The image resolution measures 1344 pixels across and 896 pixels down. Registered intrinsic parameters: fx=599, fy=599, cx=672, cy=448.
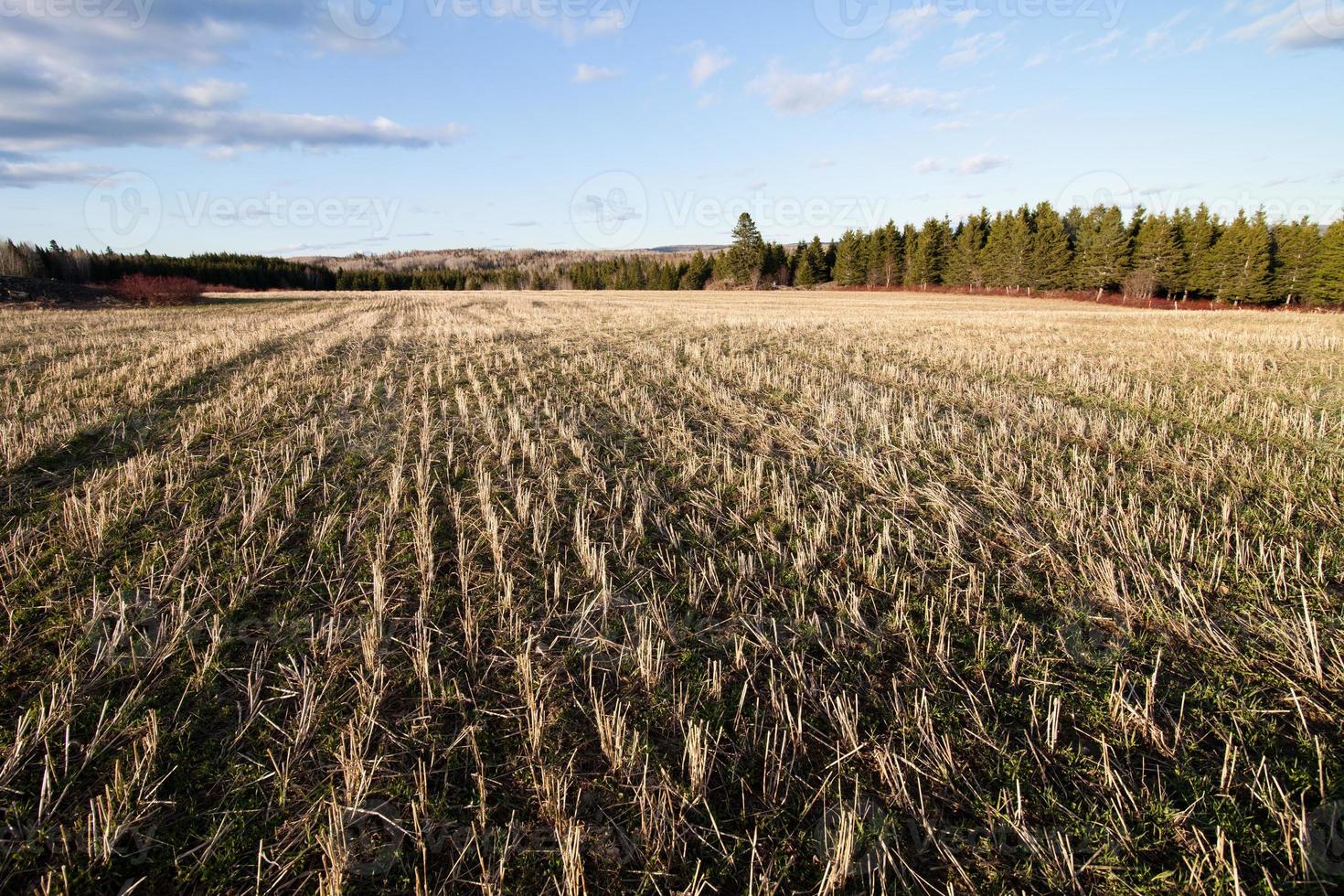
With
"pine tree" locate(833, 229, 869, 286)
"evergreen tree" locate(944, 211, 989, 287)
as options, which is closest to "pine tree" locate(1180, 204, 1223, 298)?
"evergreen tree" locate(944, 211, 989, 287)

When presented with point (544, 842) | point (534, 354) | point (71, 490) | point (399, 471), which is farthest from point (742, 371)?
point (544, 842)

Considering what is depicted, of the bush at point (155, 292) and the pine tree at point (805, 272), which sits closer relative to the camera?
the bush at point (155, 292)

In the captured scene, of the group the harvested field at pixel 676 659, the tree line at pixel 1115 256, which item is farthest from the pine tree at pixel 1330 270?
the harvested field at pixel 676 659

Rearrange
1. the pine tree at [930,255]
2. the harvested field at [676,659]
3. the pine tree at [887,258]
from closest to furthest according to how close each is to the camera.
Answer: the harvested field at [676,659] < the pine tree at [930,255] < the pine tree at [887,258]

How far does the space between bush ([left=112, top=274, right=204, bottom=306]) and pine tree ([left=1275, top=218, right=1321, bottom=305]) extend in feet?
304

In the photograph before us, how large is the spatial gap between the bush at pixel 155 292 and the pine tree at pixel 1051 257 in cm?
7975

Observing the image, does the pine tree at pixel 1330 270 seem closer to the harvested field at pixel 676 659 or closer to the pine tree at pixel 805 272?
the pine tree at pixel 805 272

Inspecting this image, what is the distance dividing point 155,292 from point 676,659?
2278 inches

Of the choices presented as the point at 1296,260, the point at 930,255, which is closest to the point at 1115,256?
the point at 1296,260

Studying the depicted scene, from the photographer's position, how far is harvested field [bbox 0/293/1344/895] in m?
2.38

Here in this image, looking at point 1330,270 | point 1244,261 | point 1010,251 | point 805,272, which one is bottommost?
point 1330,270

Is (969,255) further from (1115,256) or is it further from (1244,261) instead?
(1244,261)

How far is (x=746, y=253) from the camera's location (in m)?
87.1

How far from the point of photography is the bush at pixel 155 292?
4378 centimetres
